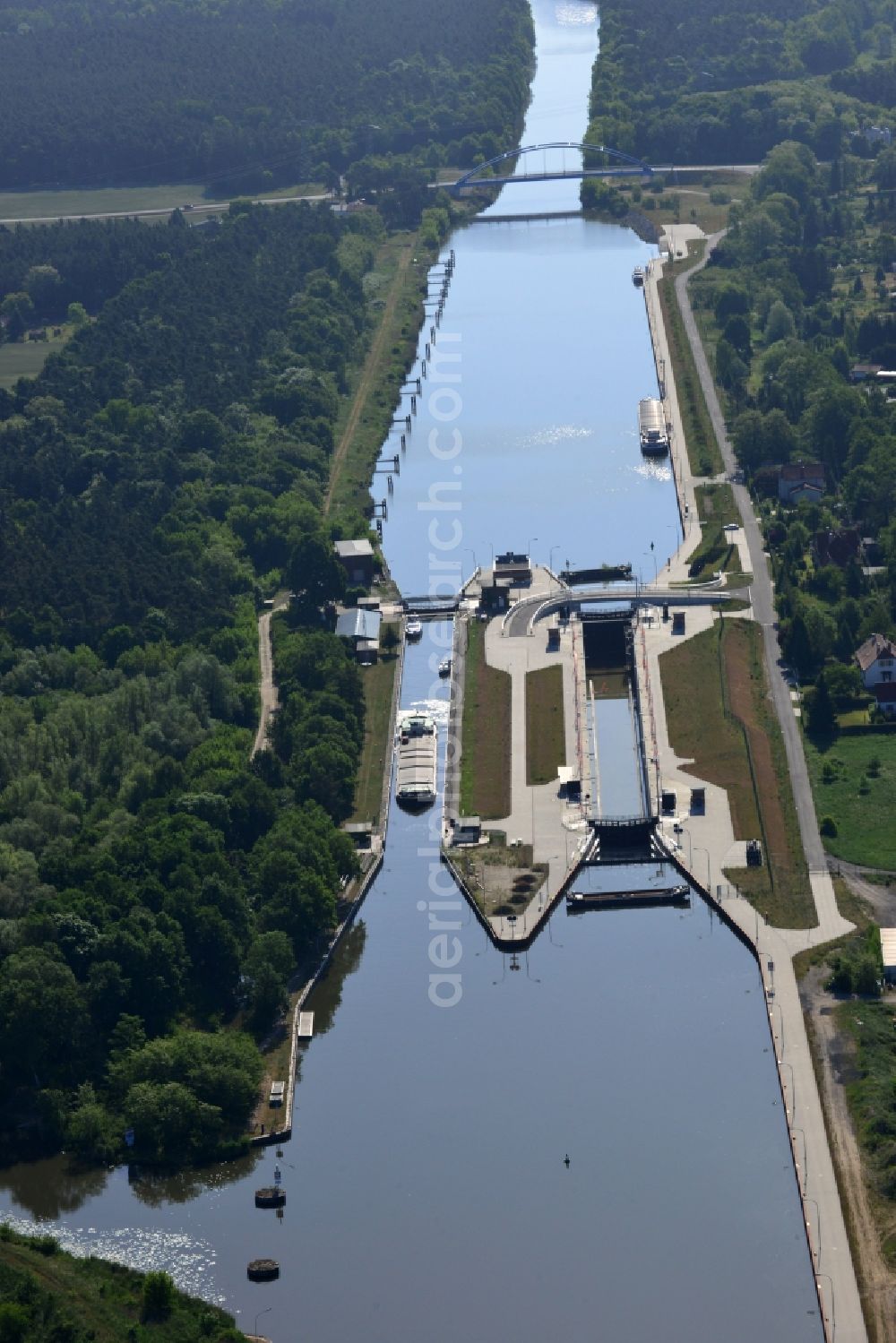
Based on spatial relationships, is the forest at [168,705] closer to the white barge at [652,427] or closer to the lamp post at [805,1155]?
the lamp post at [805,1155]

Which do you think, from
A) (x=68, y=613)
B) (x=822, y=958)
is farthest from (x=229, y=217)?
(x=822, y=958)

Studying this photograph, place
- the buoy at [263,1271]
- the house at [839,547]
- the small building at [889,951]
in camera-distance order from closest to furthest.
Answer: the buoy at [263,1271]
the small building at [889,951]
the house at [839,547]

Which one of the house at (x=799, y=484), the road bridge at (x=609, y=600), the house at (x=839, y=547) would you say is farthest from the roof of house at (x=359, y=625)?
the house at (x=799, y=484)

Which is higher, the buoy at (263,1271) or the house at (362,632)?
the house at (362,632)

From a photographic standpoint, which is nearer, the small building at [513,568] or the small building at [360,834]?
the small building at [360,834]

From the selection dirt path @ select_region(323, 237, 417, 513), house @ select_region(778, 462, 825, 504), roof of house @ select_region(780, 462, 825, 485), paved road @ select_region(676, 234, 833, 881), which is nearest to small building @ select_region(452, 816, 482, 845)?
paved road @ select_region(676, 234, 833, 881)

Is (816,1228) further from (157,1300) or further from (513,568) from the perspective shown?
(513,568)

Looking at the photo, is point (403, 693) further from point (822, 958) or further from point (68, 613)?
point (822, 958)
